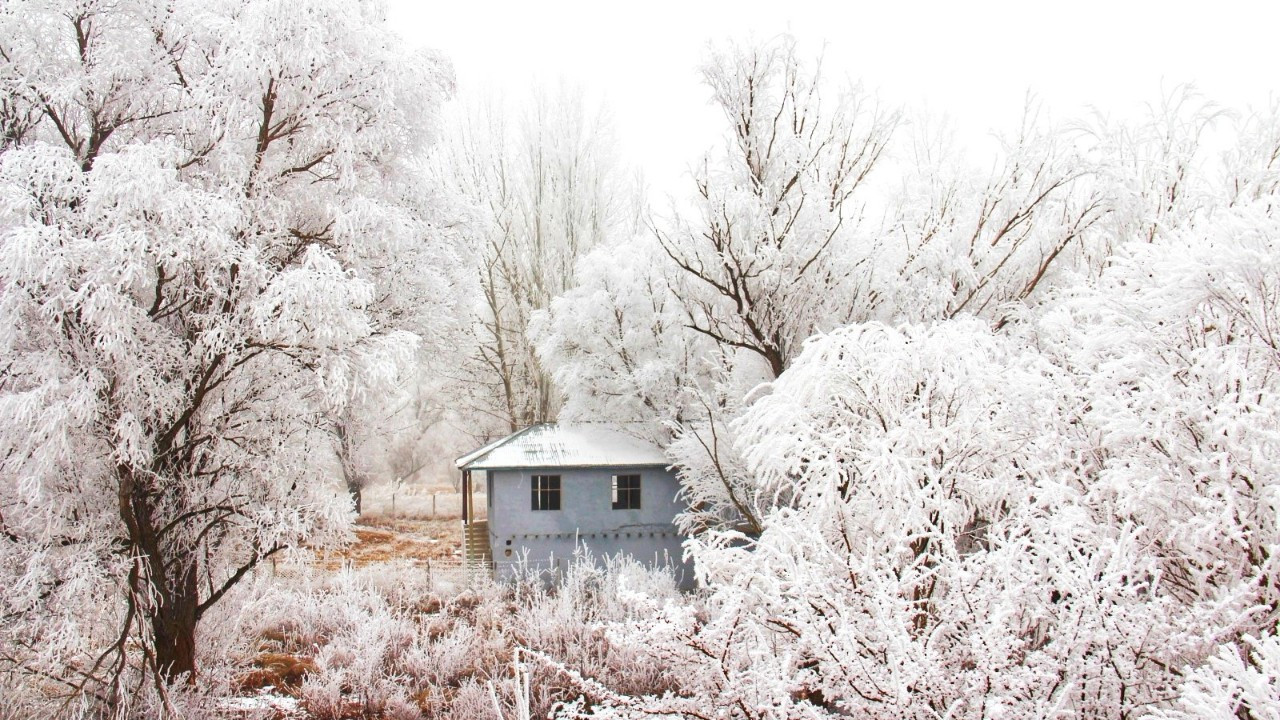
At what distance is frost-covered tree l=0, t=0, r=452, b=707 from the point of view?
21.7 feet

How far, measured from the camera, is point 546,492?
49.6ft

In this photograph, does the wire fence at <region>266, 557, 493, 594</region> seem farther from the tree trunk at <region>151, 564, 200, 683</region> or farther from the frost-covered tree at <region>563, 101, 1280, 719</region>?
the frost-covered tree at <region>563, 101, 1280, 719</region>

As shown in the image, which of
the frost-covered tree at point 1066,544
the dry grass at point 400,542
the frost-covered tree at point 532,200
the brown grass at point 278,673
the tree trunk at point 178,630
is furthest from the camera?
the frost-covered tree at point 532,200

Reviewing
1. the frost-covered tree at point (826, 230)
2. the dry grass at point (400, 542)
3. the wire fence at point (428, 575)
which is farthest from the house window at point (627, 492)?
the dry grass at point (400, 542)

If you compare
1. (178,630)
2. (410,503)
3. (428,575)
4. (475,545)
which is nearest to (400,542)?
(475,545)

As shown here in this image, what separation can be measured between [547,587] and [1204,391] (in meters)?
11.5

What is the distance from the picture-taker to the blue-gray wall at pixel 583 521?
14.9m

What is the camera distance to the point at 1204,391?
4.18 meters

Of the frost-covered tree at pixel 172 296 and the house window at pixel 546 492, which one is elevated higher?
the frost-covered tree at pixel 172 296

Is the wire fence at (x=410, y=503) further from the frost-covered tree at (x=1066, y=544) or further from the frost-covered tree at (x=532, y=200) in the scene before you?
the frost-covered tree at (x=1066, y=544)

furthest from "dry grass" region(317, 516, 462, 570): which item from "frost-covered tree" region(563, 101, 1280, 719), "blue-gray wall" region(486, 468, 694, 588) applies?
"frost-covered tree" region(563, 101, 1280, 719)

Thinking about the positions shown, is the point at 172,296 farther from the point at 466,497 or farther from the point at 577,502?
the point at 466,497

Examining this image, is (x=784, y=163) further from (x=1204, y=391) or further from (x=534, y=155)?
(x=534, y=155)

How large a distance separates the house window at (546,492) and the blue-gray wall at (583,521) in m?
0.12
